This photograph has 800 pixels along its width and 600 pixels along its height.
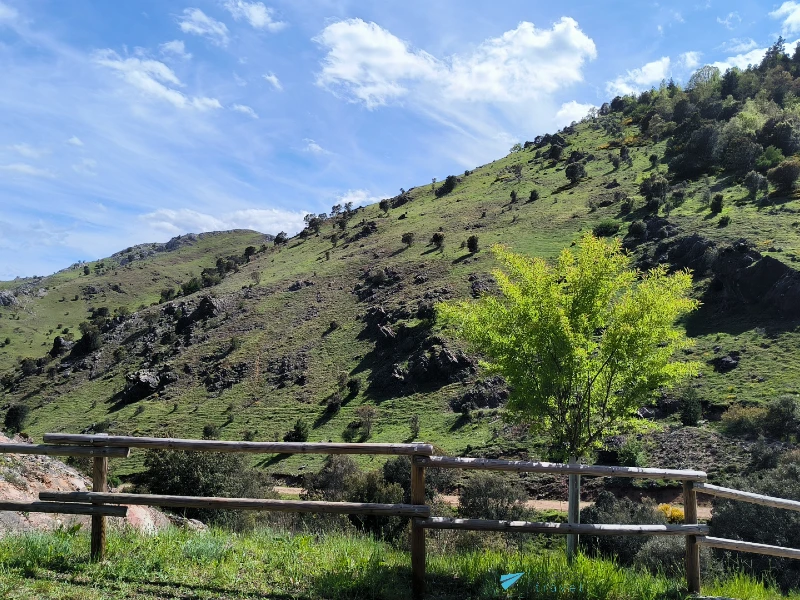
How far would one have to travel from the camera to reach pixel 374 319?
55.3 m

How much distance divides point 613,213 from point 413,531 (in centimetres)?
6089

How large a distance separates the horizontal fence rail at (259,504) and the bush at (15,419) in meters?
59.8

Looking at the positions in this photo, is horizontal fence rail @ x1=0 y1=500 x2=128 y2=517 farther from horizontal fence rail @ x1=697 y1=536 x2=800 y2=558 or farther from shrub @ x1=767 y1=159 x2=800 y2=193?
shrub @ x1=767 y1=159 x2=800 y2=193

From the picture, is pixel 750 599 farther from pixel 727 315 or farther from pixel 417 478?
pixel 727 315

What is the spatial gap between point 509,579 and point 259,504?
2.63 meters

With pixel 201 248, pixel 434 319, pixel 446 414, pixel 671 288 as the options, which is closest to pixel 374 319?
pixel 434 319

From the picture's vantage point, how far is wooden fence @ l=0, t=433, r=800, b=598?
554cm

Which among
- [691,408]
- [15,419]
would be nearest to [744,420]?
[691,408]

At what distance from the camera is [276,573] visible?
18.5ft

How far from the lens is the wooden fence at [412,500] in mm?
5539

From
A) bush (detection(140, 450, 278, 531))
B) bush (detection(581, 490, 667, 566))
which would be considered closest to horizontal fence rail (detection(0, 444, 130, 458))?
bush (detection(581, 490, 667, 566))

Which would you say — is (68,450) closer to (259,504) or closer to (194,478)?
(259,504)

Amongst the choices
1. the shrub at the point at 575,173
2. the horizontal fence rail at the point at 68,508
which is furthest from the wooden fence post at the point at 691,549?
the shrub at the point at 575,173

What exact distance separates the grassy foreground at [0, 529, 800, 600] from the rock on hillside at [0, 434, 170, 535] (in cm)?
174
